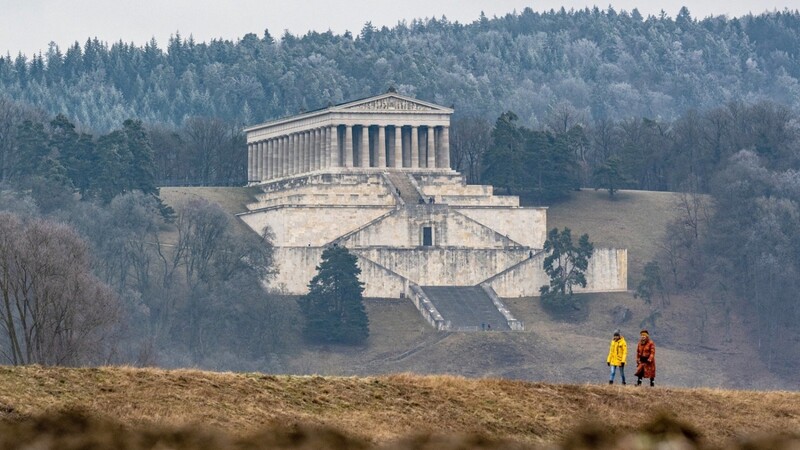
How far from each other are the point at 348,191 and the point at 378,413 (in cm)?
11018

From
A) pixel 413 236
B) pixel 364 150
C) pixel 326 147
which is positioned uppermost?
pixel 326 147

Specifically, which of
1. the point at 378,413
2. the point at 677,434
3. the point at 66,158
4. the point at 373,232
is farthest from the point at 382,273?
the point at 677,434

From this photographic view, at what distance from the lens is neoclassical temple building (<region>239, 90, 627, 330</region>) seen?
454 feet

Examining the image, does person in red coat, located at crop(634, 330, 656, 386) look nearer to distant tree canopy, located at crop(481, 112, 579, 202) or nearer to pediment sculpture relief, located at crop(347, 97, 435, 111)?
pediment sculpture relief, located at crop(347, 97, 435, 111)

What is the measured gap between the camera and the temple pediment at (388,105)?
522ft

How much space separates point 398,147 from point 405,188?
7.41m

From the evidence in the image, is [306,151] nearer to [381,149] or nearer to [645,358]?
[381,149]

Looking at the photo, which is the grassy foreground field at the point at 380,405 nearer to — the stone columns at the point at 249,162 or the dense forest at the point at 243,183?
the dense forest at the point at 243,183

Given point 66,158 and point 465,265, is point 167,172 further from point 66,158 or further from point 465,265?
point 465,265

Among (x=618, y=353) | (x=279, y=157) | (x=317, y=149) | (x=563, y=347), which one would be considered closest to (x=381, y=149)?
(x=317, y=149)

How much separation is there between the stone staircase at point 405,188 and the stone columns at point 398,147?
1879mm

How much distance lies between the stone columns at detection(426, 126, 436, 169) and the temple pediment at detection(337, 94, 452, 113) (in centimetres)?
158

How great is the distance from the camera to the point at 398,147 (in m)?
159

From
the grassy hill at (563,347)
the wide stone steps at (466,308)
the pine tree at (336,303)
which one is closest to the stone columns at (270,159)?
the grassy hill at (563,347)
